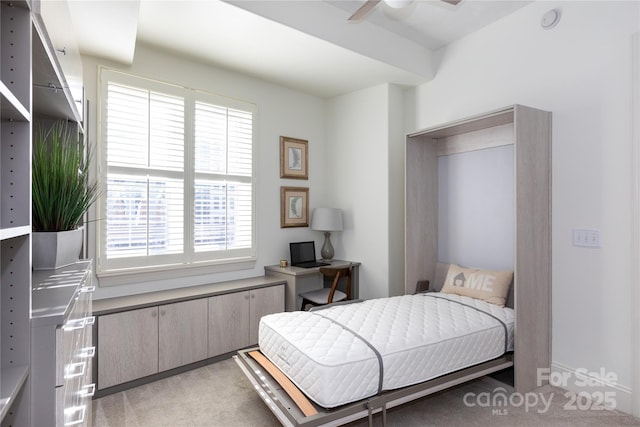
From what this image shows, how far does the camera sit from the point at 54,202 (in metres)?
1.63

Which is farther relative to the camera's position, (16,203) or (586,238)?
(586,238)

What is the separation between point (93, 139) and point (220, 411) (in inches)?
88.5

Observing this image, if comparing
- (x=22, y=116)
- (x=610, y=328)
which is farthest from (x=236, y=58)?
(x=610, y=328)

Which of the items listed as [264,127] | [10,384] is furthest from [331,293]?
[10,384]

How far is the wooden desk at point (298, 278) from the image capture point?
3.52 m

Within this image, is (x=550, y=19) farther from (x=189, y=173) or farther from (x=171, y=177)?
(x=171, y=177)

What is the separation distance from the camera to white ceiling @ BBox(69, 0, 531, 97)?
2404 mm

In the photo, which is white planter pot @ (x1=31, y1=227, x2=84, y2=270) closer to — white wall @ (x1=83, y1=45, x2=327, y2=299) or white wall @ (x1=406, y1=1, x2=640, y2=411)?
white wall @ (x1=83, y1=45, x2=327, y2=299)

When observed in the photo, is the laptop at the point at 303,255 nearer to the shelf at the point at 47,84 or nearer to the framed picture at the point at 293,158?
the framed picture at the point at 293,158

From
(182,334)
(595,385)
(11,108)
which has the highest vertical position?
(11,108)

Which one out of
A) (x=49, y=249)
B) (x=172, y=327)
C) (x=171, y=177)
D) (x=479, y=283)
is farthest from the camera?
(x=171, y=177)

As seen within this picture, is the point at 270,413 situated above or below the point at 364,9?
below

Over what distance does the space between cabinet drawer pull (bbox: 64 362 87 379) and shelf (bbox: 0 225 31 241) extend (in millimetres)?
472

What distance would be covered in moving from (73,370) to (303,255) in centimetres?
283
